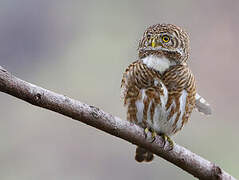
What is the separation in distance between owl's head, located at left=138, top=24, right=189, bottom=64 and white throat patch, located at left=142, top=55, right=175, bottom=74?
0.03m

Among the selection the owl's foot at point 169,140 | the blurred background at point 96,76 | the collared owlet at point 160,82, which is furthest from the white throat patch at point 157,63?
the blurred background at point 96,76

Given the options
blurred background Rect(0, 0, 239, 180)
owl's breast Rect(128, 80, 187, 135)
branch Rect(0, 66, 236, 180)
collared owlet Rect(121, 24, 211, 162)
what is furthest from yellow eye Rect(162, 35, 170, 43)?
blurred background Rect(0, 0, 239, 180)

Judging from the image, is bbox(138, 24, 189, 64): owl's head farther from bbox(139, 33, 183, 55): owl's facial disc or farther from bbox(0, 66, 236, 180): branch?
bbox(0, 66, 236, 180): branch

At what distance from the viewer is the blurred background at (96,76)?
720 centimetres

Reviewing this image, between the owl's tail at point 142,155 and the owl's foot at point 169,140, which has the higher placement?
the owl's tail at point 142,155

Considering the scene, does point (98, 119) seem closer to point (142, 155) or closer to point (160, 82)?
point (160, 82)

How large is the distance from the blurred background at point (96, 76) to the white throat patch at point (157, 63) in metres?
3.56

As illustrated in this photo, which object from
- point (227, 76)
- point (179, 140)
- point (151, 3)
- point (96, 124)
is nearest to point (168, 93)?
point (96, 124)

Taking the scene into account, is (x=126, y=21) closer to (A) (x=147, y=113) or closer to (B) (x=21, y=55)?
(B) (x=21, y=55)

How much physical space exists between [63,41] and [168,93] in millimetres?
6726

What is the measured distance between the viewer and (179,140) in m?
7.02

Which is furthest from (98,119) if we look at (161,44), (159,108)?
(161,44)

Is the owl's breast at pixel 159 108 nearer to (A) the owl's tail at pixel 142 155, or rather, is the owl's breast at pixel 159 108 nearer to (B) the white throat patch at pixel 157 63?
(B) the white throat patch at pixel 157 63

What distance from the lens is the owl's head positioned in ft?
11.1
